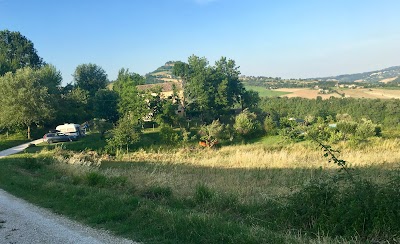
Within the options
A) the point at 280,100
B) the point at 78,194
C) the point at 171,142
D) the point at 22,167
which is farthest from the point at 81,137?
the point at 280,100

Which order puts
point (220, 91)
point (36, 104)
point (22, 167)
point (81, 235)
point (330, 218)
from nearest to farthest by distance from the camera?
point (330, 218) < point (81, 235) < point (22, 167) < point (36, 104) < point (220, 91)

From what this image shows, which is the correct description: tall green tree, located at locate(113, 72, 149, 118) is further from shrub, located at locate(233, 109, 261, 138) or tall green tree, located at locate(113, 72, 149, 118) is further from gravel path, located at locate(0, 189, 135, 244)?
gravel path, located at locate(0, 189, 135, 244)

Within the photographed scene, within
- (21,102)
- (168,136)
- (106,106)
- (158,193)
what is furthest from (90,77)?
(158,193)

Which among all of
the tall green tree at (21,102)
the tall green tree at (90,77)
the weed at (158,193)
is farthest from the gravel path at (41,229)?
the tall green tree at (90,77)

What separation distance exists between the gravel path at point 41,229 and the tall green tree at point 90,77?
74468mm

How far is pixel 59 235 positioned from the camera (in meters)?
7.61

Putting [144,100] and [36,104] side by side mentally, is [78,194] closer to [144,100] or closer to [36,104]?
[36,104]

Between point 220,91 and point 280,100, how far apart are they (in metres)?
45.3

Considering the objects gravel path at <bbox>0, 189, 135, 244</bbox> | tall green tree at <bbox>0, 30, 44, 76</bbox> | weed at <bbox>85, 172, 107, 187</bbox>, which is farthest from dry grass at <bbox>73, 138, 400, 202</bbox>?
tall green tree at <bbox>0, 30, 44, 76</bbox>

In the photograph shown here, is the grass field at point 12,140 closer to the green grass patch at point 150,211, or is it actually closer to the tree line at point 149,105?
the tree line at point 149,105

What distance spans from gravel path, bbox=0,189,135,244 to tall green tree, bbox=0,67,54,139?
116ft

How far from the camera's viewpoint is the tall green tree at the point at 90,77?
82.6 meters

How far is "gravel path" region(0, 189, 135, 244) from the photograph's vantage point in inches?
287

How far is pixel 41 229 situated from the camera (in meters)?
8.18
